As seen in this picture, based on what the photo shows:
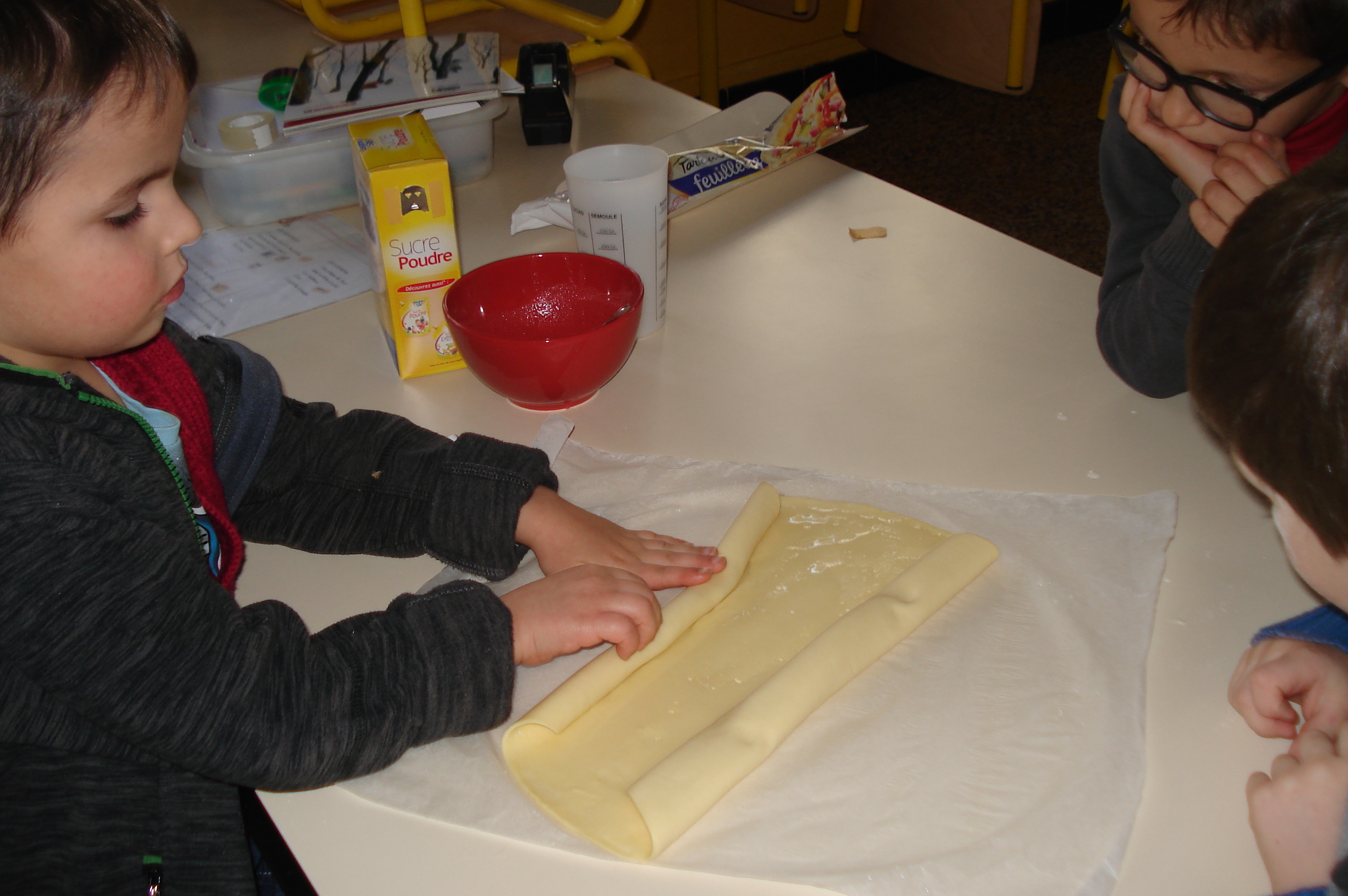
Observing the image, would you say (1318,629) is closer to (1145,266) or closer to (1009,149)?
(1145,266)

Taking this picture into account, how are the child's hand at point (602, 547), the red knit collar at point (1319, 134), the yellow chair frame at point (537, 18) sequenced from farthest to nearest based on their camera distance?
the yellow chair frame at point (537, 18) → the red knit collar at point (1319, 134) → the child's hand at point (602, 547)

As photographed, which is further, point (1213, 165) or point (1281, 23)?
point (1213, 165)

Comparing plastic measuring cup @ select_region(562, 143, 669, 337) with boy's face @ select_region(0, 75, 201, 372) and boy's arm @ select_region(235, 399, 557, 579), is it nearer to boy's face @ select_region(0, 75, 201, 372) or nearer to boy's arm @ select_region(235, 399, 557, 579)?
boy's arm @ select_region(235, 399, 557, 579)

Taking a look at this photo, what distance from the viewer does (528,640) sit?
655 millimetres

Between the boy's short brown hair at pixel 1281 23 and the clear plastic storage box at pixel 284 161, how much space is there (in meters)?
0.77

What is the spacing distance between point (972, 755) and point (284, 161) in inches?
39.2

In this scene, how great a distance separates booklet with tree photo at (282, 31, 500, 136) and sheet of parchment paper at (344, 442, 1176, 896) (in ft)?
2.14

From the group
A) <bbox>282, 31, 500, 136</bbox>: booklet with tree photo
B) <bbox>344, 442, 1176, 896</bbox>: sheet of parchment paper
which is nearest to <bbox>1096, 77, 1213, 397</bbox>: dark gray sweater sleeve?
<bbox>344, 442, 1176, 896</bbox>: sheet of parchment paper

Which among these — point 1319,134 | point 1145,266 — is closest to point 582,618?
point 1145,266

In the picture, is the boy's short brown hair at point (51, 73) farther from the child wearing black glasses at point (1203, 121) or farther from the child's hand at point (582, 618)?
the child wearing black glasses at point (1203, 121)

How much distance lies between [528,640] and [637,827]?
0.51ft

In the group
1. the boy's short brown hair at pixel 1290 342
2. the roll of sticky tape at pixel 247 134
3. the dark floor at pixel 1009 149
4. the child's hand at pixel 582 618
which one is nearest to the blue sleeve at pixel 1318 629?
the boy's short brown hair at pixel 1290 342

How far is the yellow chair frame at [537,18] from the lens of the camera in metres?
1.57

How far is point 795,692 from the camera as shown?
604 millimetres
